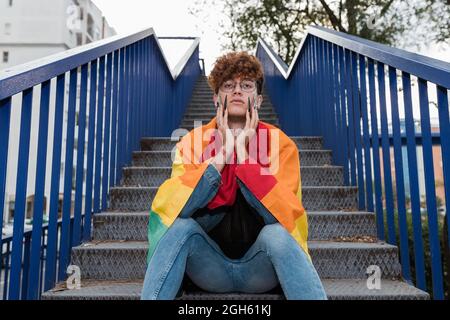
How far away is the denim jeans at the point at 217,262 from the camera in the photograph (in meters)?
1.27

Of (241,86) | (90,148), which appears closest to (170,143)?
(90,148)

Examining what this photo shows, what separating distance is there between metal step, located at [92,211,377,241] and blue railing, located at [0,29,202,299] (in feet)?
0.35

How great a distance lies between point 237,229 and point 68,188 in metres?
0.98

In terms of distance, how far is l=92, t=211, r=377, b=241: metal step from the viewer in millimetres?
2227

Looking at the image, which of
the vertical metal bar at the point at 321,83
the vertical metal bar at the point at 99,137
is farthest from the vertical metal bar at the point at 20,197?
the vertical metal bar at the point at 321,83

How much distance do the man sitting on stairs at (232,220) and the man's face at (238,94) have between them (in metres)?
0.04

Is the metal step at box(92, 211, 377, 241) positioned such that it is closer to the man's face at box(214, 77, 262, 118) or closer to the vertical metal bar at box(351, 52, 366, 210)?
the vertical metal bar at box(351, 52, 366, 210)

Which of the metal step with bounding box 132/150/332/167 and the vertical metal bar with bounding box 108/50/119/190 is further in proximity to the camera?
the metal step with bounding box 132/150/332/167

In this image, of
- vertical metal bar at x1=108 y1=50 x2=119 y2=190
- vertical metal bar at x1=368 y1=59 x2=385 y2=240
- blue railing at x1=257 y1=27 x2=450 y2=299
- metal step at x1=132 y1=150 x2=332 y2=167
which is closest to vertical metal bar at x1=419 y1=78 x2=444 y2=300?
blue railing at x1=257 y1=27 x2=450 y2=299

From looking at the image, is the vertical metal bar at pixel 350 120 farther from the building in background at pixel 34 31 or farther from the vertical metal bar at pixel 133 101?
the building in background at pixel 34 31

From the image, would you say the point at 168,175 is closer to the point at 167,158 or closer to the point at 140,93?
the point at 167,158
